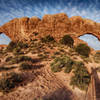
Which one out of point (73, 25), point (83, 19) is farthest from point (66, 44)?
point (83, 19)

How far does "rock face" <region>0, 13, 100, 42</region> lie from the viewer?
1350 inches

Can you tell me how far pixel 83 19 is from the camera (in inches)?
1374

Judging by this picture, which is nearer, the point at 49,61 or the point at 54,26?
the point at 49,61

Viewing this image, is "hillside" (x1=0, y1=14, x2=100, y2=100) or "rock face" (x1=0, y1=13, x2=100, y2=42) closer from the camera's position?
"hillside" (x1=0, y1=14, x2=100, y2=100)

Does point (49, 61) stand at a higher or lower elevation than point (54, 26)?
lower

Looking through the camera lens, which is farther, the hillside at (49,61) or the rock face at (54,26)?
the rock face at (54,26)

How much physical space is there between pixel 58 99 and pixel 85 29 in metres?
36.4

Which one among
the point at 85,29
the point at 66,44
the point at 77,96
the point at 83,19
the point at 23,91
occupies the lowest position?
the point at 77,96

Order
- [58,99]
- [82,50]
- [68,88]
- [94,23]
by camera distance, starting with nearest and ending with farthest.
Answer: [58,99] → [68,88] → [82,50] → [94,23]

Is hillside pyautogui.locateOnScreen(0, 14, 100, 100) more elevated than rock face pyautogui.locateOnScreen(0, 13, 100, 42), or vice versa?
rock face pyautogui.locateOnScreen(0, 13, 100, 42)

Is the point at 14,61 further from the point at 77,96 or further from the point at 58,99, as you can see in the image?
the point at 77,96

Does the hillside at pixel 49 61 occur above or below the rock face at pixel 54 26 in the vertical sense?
below

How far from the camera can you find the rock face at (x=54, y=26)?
112 feet

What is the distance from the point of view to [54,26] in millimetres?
35969
